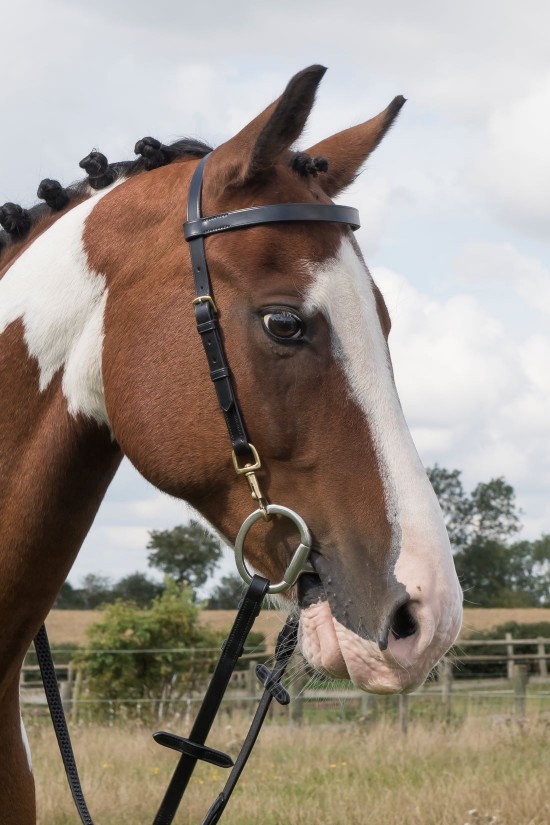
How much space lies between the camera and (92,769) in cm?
796

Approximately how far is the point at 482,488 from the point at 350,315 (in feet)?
281

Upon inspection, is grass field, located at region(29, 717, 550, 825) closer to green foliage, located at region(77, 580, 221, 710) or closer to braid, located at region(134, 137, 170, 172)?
green foliage, located at region(77, 580, 221, 710)

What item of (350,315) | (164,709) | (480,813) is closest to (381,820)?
(480,813)

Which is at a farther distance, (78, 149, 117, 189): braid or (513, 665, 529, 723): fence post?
(513, 665, 529, 723): fence post

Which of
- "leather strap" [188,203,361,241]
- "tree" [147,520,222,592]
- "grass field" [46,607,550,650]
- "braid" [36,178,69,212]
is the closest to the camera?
"leather strap" [188,203,361,241]

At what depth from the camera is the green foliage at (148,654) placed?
15023 millimetres

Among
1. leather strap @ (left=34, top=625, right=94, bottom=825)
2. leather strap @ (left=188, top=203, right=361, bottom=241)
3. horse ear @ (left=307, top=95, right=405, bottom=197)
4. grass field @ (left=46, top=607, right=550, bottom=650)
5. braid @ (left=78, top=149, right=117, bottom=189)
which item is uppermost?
grass field @ (left=46, top=607, right=550, bottom=650)

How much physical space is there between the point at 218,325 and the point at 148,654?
44.5 feet

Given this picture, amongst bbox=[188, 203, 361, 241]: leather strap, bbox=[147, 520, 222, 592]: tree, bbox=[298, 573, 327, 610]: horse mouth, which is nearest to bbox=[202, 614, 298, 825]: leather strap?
bbox=[298, 573, 327, 610]: horse mouth

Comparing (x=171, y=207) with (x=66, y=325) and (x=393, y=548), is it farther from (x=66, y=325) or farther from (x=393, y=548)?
(x=393, y=548)

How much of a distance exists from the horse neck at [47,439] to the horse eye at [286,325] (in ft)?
1.88

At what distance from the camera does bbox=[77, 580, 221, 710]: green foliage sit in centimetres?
1502

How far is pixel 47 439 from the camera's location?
9.01 ft

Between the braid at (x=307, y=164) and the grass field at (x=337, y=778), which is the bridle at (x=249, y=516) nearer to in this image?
the braid at (x=307, y=164)
